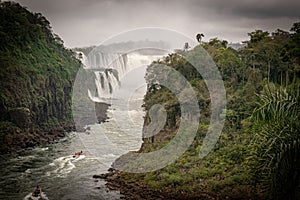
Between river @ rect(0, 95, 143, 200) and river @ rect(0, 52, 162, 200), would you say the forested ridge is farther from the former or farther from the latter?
river @ rect(0, 52, 162, 200)

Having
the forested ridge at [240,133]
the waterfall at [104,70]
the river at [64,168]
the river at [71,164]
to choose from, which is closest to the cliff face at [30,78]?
the river at [71,164]

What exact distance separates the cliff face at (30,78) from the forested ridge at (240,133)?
14.1 meters

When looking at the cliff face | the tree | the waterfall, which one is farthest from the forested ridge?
the waterfall

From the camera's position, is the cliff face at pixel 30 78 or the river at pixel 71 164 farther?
the cliff face at pixel 30 78

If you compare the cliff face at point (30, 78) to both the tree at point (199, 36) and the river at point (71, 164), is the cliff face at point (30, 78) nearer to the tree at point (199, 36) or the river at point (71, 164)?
the river at point (71, 164)

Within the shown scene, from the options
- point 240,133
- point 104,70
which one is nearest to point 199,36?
point 240,133

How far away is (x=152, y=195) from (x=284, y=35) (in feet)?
53.5

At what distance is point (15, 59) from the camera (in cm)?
3778

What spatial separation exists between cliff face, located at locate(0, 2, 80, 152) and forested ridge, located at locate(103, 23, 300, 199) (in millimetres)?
14079

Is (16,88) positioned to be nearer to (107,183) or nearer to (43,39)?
(43,39)

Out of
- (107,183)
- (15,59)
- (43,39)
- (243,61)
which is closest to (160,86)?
(243,61)

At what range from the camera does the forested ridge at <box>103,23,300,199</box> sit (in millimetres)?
5574

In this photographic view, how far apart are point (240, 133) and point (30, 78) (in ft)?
84.8

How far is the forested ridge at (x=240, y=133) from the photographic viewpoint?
5.57 metres
